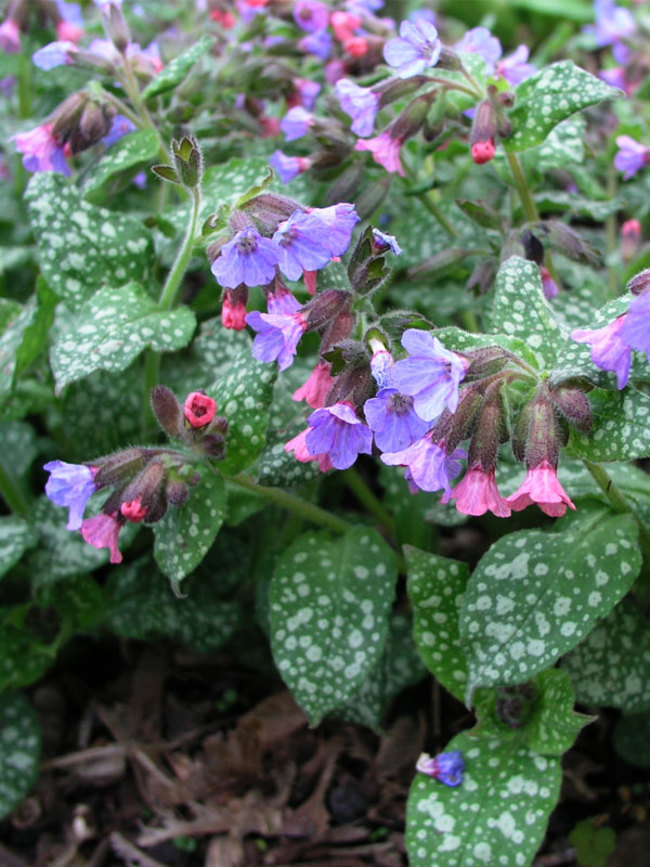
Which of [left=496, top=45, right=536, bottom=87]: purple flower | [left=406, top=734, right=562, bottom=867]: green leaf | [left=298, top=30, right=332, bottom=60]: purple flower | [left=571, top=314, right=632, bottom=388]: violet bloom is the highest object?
[left=298, top=30, right=332, bottom=60]: purple flower

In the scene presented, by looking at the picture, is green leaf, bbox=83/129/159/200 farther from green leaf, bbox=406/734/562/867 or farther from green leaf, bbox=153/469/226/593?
green leaf, bbox=406/734/562/867

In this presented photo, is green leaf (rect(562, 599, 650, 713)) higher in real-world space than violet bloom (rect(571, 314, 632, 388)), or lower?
lower

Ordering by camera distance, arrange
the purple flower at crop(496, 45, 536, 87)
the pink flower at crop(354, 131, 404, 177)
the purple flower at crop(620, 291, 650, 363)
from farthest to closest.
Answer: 1. the purple flower at crop(496, 45, 536, 87)
2. the pink flower at crop(354, 131, 404, 177)
3. the purple flower at crop(620, 291, 650, 363)

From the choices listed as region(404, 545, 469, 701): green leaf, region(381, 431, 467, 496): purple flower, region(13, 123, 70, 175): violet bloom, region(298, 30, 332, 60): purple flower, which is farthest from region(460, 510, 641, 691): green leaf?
region(298, 30, 332, 60): purple flower

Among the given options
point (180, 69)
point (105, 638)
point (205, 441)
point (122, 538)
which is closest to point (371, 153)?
point (180, 69)

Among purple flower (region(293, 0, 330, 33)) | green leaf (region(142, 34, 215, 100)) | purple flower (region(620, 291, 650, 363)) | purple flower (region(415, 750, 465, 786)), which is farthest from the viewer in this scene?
purple flower (region(293, 0, 330, 33))

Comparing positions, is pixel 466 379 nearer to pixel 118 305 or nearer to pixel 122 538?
pixel 118 305

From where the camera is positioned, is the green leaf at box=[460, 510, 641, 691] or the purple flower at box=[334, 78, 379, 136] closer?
the green leaf at box=[460, 510, 641, 691]
